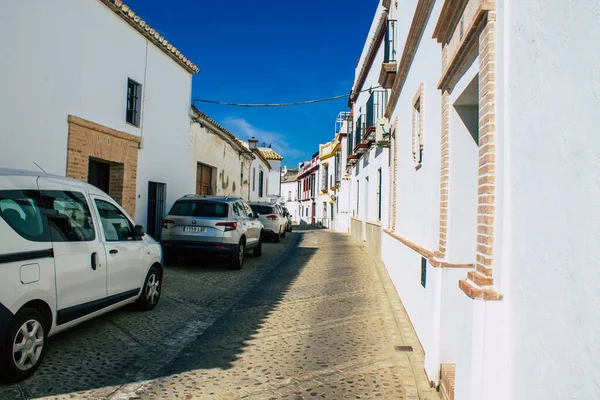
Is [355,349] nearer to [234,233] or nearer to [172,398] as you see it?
[172,398]

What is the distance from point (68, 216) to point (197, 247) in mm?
5167

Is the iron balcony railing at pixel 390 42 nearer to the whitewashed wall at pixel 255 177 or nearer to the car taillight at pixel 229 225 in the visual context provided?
the car taillight at pixel 229 225

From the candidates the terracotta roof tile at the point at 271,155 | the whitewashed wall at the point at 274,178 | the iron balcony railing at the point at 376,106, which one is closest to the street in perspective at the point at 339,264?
the iron balcony railing at the point at 376,106

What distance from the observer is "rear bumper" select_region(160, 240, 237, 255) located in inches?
380

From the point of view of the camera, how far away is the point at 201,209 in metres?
9.97

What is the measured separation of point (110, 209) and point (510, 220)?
456cm

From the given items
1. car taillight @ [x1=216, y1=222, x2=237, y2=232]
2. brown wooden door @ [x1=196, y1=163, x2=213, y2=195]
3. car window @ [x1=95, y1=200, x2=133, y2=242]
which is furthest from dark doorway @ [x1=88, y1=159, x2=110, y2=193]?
brown wooden door @ [x1=196, y1=163, x2=213, y2=195]

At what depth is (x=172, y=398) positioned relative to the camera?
3.57m

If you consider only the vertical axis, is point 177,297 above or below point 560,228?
below

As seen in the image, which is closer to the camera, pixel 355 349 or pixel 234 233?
pixel 355 349

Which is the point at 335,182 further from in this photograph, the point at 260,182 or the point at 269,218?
the point at 269,218

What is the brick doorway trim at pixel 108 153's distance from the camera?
343 inches

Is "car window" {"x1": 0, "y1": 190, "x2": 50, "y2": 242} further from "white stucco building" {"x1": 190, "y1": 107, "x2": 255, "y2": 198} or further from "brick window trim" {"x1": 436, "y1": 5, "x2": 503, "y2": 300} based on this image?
"white stucco building" {"x1": 190, "y1": 107, "x2": 255, "y2": 198}

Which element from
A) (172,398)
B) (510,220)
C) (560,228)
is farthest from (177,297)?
(560,228)
